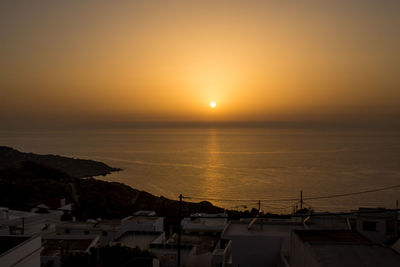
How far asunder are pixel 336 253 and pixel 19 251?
4941 millimetres

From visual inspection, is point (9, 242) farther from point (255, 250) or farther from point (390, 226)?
point (390, 226)

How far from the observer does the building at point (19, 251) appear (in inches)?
220

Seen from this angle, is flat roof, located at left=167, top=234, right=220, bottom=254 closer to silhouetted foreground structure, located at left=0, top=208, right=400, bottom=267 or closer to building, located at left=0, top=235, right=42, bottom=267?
silhouetted foreground structure, located at left=0, top=208, right=400, bottom=267

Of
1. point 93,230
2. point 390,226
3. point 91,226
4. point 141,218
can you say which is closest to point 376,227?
point 390,226

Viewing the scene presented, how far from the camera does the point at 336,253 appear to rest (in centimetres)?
564

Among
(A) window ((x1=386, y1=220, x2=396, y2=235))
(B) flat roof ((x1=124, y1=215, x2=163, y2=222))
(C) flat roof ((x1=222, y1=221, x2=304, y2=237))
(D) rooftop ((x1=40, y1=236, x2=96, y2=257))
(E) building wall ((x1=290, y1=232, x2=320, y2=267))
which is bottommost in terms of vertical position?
(B) flat roof ((x1=124, y1=215, x2=163, y2=222))

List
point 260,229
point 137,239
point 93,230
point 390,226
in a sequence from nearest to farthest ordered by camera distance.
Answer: point 260,229
point 390,226
point 137,239
point 93,230

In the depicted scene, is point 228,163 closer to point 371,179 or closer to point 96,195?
point 371,179

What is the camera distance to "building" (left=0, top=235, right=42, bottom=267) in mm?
5576

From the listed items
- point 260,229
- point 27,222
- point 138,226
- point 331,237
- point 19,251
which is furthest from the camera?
point 27,222

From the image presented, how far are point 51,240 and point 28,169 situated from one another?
3056cm

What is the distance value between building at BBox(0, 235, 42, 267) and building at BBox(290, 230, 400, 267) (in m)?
4.54

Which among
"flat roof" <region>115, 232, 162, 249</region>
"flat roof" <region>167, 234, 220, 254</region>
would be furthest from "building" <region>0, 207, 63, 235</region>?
"flat roof" <region>167, 234, 220, 254</region>

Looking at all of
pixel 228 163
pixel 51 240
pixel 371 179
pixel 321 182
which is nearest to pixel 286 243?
pixel 51 240
